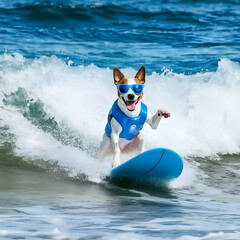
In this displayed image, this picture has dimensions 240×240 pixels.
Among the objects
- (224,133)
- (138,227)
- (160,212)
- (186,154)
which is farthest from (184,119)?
(138,227)

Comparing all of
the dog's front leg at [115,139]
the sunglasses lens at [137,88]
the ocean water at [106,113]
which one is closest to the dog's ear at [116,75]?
the sunglasses lens at [137,88]

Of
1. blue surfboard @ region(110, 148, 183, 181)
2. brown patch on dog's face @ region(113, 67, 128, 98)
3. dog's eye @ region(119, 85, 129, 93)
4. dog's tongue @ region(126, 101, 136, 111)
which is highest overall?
brown patch on dog's face @ region(113, 67, 128, 98)

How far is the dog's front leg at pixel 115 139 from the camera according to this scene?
769 cm

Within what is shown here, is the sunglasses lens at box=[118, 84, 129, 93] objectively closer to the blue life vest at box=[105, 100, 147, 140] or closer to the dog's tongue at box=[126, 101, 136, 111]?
the dog's tongue at box=[126, 101, 136, 111]

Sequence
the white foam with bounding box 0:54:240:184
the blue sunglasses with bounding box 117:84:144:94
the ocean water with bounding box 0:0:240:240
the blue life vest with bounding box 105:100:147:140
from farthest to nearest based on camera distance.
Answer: the white foam with bounding box 0:54:240:184 < the blue life vest with bounding box 105:100:147:140 < the blue sunglasses with bounding box 117:84:144:94 < the ocean water with bounding box 0:0:240:240

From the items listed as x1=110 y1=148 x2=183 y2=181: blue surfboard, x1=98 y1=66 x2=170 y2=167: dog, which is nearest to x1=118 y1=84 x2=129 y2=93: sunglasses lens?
x1=98 y1=66 x2=170 y2=167: dog

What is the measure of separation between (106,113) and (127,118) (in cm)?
397

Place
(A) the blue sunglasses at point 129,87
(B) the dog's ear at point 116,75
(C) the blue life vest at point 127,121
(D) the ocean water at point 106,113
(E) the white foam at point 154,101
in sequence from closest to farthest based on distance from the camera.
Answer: (D) the ocean water at point 106,113 < (A) the blue sunglasses at point 129,87 < (B) the dog's ear at point 116,75 < (C) the blue life vest at point 127,121 < (E) the white foam at point 154,101

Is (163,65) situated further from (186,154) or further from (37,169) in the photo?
(37,169)

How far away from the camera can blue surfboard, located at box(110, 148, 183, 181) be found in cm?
755

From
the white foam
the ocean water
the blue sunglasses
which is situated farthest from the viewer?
the white foam

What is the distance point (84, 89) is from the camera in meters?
12.6

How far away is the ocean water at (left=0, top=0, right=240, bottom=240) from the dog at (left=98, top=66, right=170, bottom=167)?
1.32 ft

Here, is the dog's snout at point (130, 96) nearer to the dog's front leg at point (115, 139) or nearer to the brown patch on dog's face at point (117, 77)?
the brown patch on dog's face at point (117, 77)
